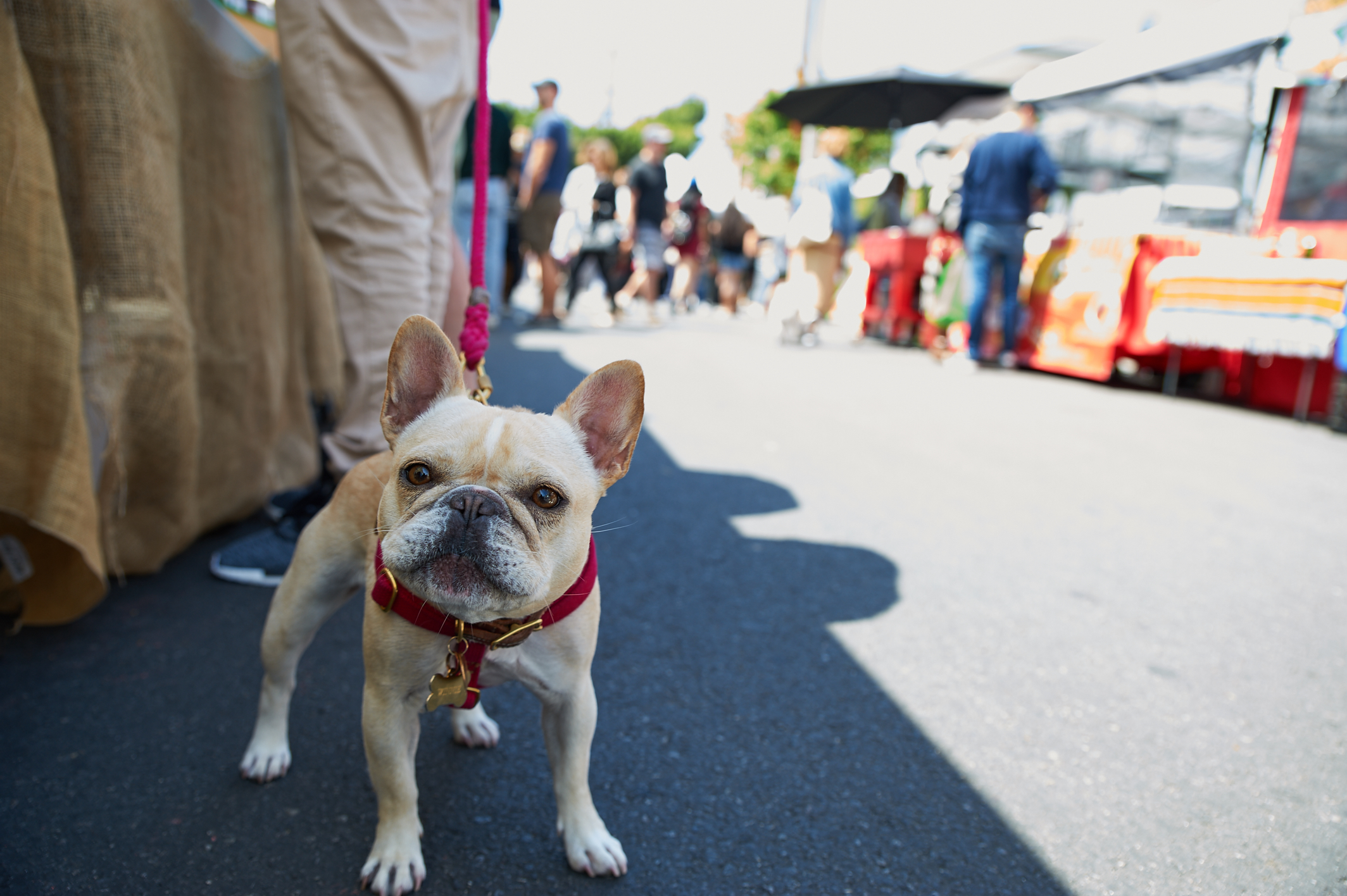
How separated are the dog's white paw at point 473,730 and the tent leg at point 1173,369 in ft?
28.2

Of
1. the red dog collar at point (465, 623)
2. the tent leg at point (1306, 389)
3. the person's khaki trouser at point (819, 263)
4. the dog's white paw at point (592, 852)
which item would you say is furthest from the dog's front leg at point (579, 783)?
the person's khaki trouser at point (819, 263)

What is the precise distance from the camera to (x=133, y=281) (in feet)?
8.03

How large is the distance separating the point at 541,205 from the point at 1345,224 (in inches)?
323

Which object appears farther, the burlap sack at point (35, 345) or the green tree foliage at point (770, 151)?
the green tree foliage at point (770, 151)

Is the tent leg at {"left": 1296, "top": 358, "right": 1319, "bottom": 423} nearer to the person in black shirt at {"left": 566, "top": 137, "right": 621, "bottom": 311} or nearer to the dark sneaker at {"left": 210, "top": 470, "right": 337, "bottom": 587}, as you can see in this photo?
the dark sneaker at {"left": 210, "top": 470, "right": 337, "bottom": 587}

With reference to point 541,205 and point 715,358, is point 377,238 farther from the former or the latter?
point 541,205

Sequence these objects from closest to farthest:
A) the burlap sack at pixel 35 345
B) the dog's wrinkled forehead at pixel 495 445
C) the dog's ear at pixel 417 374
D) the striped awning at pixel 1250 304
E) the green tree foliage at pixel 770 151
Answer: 1. the dog's wrinkled forehead at pixel 495 445
2. the dog's ear at pixel 417 374
3. the burlap sack at pixel 35 345
4. the striped awning at pixel 1250 304
5. the green tree foliage at pixel 770 151

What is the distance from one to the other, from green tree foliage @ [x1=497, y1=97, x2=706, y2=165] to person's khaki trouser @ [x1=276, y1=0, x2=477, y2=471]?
5036 centimetres

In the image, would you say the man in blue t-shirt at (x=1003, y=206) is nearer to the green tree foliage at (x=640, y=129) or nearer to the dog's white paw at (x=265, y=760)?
the dog's white paw at (x=265, y=760)

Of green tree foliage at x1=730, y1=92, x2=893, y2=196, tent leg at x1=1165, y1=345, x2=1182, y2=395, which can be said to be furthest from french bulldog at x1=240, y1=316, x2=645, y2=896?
green tree foliage at x1=730, y1=92, x2=893, y2=196

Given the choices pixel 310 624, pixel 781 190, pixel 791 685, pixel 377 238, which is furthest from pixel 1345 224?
pixel 781 190

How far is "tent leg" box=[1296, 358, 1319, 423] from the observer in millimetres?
7332

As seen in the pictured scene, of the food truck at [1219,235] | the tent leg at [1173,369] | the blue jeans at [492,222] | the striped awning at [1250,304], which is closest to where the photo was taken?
the striped awning at [1250,304]

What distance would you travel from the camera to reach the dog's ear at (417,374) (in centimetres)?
155
